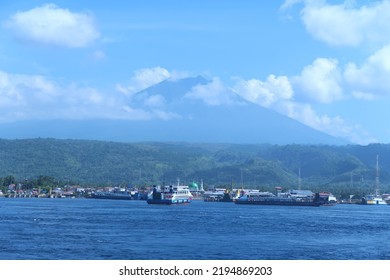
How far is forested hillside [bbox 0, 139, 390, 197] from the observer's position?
133 m

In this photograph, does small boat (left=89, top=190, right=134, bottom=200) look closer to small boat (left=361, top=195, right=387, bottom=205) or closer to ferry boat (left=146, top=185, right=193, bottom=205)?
ferry boat (left=146, top=185, right=193, bottom=205)

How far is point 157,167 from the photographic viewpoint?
14375cm

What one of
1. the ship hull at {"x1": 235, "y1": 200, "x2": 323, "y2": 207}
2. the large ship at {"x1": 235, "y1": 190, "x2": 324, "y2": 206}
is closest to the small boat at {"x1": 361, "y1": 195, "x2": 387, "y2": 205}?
the large ship at {"x1": 235, "y1": 190, "x2": 324, "y2": 206}

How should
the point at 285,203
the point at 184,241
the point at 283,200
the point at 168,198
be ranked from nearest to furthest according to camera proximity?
the point at 184,241
the point at 168,198
the point at 285,203
the point at 283,200

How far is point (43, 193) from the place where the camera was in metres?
95.6

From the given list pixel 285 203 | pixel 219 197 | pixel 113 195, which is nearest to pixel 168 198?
pixel 285 203

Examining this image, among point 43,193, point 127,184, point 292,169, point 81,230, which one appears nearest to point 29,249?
point 81,230

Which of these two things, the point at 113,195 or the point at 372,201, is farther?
the point at 113,195

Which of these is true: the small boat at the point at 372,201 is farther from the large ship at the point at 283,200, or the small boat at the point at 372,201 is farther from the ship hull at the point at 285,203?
the ship hull at the point at 285,203

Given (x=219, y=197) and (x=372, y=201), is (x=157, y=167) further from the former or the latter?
(x=372, y=201)

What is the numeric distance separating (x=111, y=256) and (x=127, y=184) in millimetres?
104807

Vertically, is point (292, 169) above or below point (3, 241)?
above

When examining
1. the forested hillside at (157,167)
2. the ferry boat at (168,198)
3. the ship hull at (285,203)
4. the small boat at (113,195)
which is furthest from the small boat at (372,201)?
the forested hillside at (157,167)

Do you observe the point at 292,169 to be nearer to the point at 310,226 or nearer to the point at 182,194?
the point at 182,194
